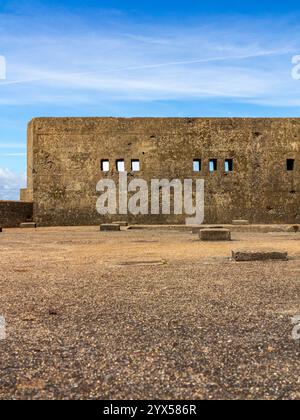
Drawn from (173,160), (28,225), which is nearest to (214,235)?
(173,160)

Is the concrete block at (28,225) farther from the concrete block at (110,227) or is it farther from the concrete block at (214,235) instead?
the concrete block at (214,235)

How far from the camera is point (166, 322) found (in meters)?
4.25

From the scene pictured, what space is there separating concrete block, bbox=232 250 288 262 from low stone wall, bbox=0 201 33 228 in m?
16.1

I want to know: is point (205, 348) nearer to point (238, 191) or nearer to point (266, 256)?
point (266, 256)

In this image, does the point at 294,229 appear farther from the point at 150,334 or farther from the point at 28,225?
the point at 150,334

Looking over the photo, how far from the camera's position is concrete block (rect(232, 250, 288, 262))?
8.53 m

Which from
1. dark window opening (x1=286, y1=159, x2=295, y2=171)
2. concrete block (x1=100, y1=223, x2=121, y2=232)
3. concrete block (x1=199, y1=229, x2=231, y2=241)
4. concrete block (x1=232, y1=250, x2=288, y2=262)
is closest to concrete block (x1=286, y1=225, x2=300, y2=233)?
concrete block (x1=199, y1=229, x2=231, y2=241)

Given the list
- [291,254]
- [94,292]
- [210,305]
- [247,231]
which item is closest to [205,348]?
[210,305]

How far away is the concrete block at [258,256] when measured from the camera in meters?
8.53

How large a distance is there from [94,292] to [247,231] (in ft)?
46.5

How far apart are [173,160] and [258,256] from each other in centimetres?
1526

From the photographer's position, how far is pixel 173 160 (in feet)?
77.1

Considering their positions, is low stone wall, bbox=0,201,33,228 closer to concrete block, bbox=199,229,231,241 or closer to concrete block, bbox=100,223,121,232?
concrete block, bbox=100,223,121,232

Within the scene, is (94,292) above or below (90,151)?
below
